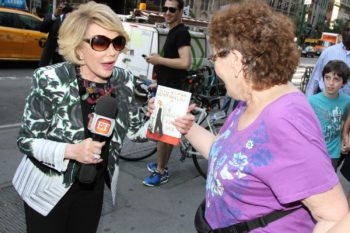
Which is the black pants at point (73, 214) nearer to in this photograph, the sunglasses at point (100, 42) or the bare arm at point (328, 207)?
the sunglasses at point (100, 42)

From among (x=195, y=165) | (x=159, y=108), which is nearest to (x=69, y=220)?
(x=159, y=108)

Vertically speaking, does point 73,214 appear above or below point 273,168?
below

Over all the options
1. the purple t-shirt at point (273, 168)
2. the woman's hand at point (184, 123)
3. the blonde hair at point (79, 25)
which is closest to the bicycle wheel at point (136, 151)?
the woman's hand at point (184, 123)

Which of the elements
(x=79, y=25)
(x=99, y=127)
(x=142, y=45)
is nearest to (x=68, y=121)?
(x=99, y=127)

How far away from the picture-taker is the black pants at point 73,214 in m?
2.08

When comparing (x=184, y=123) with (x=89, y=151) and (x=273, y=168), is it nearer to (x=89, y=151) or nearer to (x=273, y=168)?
(x=89, y=151)

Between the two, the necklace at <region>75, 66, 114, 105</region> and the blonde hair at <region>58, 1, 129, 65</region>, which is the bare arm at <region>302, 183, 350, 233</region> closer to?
the necklace at <region>75, 66, 114, 105</region>

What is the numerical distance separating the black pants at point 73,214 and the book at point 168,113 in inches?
16.7

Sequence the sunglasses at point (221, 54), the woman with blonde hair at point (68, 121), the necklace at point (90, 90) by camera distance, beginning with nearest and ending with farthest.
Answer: the sunglasses at point (221, 54) < the woman with blonde hair at point (68, 121) < the necklace at point (90, 90)

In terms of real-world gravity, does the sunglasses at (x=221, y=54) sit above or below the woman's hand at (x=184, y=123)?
above

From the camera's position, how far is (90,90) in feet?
6.86

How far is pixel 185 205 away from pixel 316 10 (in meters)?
104

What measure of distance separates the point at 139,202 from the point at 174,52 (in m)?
1.60

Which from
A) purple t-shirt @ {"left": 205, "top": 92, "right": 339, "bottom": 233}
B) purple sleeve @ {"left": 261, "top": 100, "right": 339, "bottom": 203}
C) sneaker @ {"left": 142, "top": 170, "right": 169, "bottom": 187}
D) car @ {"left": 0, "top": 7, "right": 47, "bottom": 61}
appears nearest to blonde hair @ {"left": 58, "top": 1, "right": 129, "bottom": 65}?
purple t-shirt @ {"left": 205, "top": 92, "right": 339, "bottom": 233}
